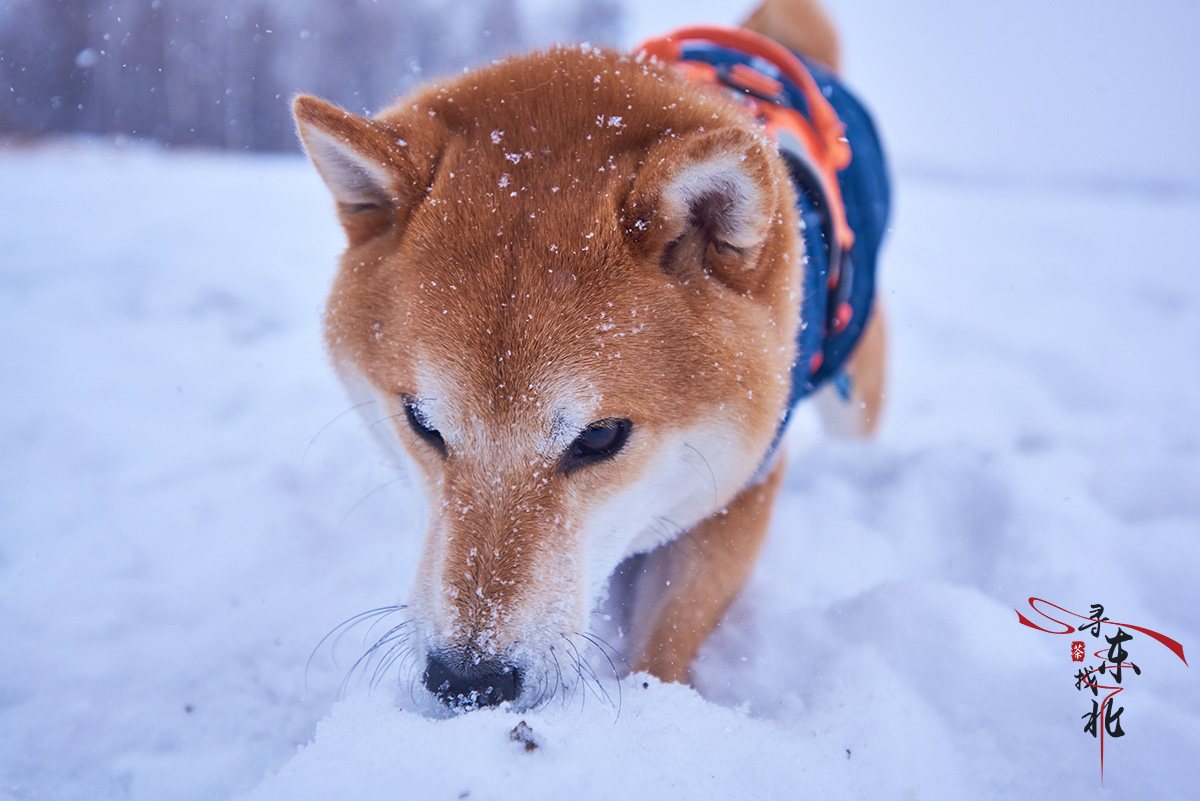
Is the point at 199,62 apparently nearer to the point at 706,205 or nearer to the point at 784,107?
the point at 784,107

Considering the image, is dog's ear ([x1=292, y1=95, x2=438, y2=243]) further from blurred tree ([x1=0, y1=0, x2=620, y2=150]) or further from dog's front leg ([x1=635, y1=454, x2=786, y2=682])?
dog's front leg ([x1=635, y1=454, x2=786, y2=682])

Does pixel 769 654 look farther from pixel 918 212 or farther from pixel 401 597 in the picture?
pixel 918 212

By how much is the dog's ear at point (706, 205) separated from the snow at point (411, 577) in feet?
2.87

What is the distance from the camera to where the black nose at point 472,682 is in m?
1.14

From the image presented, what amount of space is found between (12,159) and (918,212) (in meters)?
8.06

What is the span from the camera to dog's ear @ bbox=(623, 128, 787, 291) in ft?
3.98

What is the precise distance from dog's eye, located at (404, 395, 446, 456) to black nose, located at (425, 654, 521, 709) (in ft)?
1.44

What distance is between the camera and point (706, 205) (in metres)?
1.36

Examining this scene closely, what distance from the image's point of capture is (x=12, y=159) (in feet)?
12.7

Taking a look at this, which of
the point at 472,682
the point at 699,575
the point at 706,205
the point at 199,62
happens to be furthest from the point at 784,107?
the point at 199,62

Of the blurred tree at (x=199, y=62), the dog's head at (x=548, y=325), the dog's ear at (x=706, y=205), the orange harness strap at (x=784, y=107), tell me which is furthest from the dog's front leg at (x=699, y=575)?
the blurred tree at (x=199, y=62)

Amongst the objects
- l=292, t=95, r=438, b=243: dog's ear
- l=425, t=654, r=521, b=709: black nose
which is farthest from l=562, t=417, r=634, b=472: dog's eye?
l=292, t=95, r=438, b=243: dog's ear

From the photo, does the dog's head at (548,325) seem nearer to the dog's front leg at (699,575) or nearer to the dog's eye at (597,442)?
the dog's eye at (597,442)

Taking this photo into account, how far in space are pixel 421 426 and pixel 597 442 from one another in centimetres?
39
